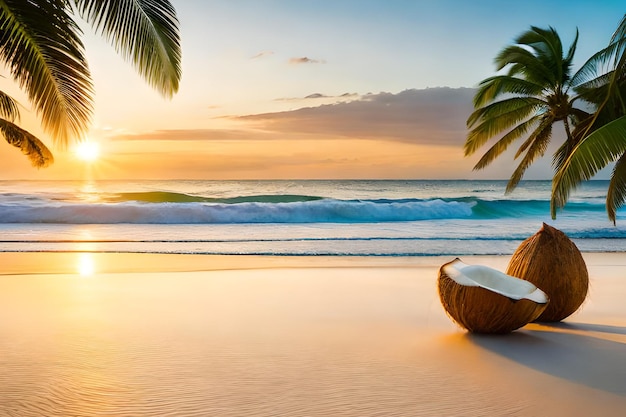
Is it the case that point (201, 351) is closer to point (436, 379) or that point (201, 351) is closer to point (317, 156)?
point (436, 379)

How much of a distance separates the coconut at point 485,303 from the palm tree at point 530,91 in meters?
12.0

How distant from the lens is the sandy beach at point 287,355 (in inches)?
117

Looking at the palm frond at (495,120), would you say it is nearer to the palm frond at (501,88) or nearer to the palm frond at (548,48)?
the palm frond at (501,88)

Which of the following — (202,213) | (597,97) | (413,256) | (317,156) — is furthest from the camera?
(317,156)

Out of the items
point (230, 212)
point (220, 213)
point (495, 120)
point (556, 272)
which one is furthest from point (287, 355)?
point (230, 212)

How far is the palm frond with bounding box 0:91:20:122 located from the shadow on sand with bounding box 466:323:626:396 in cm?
1264

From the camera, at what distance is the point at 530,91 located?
15531 mm

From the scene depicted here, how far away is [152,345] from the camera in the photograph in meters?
4.15

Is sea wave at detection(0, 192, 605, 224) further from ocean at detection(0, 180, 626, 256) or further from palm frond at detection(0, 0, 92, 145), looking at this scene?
palm frond at detection(0, 0, 92, 145)

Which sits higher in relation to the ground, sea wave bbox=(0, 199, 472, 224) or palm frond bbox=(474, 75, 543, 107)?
palm frond bbox=(474, 75, 543, 107)

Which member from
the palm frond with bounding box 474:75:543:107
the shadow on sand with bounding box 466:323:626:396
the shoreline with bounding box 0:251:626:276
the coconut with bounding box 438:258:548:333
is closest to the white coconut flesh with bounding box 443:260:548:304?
the coconut with bounding box 438:258:548:333

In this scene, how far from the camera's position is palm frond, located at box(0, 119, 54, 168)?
48.2 feet

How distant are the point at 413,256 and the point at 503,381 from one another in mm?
8502

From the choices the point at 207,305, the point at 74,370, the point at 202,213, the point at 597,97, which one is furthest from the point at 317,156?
the point at 74,370
